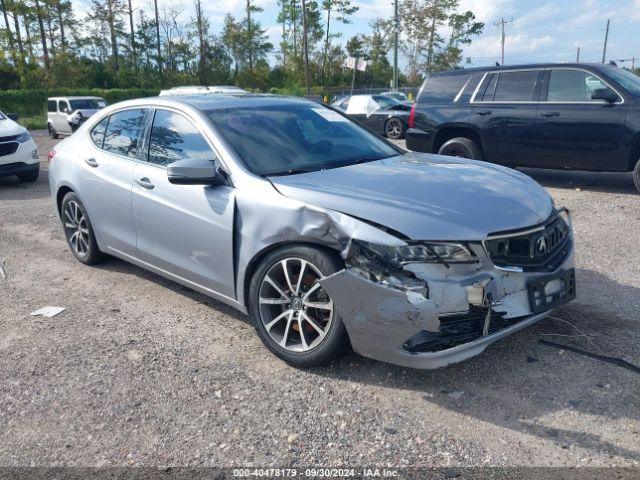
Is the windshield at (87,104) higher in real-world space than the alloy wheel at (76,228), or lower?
higher

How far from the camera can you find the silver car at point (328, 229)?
312 cm

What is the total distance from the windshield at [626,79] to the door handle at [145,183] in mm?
6788

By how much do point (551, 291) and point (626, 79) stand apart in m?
6.37

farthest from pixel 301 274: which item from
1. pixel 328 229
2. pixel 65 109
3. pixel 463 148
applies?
pixel 65 109

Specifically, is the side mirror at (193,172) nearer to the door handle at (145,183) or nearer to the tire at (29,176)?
the door handle at (145,183)

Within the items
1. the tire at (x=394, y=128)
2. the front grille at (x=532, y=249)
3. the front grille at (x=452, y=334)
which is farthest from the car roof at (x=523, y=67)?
the tire at (x=394, y=128)

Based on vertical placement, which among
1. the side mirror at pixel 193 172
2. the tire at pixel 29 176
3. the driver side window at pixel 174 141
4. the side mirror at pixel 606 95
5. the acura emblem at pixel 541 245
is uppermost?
the side mirror at pixel 606 95

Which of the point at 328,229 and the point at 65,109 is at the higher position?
the point at 328,229

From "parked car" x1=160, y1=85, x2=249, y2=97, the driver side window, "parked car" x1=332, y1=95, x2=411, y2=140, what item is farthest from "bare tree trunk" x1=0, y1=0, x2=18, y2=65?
the driver side window

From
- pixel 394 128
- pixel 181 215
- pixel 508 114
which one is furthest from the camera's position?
pixel 394 128

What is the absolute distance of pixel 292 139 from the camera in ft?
14.3

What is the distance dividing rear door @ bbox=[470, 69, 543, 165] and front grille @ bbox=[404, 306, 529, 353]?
251 inches

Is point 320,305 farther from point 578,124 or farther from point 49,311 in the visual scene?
point 578,124

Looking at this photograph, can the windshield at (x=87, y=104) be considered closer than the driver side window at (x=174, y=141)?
No
